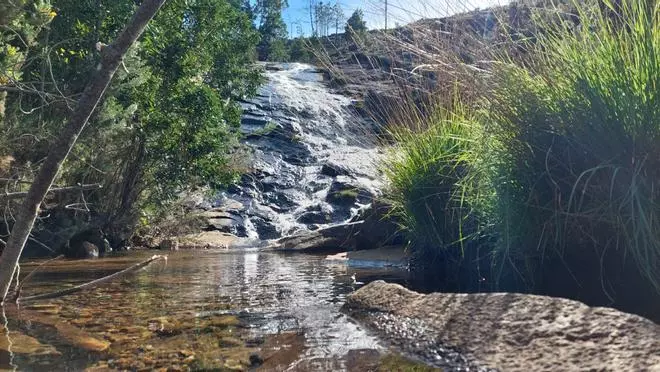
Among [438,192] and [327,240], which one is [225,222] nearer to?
[327,240]

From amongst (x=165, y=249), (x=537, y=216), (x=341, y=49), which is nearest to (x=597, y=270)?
(x=537, y=216)

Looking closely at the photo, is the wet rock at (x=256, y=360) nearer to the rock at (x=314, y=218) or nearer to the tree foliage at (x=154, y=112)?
the tree foliage at (x=154, y=112)

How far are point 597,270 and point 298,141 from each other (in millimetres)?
16890

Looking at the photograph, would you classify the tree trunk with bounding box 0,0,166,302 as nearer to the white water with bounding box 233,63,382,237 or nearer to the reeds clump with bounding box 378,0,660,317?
the reeds clump with bounding box 378,0,660,317

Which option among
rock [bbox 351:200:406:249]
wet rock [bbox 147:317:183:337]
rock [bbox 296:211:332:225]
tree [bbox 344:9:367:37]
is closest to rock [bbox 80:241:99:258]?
rock [bbox 351:200:406:249]

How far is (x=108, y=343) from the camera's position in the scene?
10.7 ft

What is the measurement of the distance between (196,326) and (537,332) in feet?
6.56

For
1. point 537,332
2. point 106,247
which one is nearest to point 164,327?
point 537,332

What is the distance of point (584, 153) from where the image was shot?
329 cm

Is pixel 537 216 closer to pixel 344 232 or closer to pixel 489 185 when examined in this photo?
pixel 489 185

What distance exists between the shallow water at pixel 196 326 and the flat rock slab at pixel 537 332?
364mm

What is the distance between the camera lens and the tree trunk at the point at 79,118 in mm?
2348

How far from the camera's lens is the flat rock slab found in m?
2.20

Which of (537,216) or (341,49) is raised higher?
(341,49)
